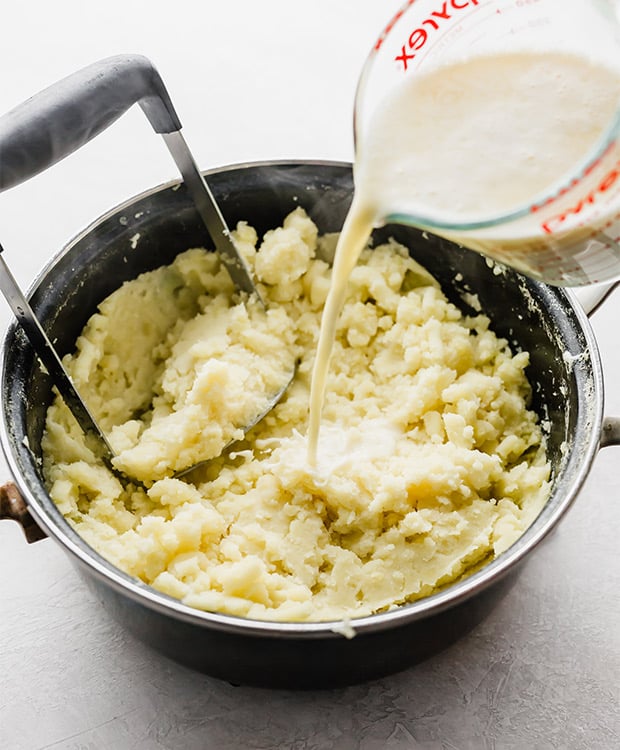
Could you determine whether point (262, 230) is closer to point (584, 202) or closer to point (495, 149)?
point (495, 149)

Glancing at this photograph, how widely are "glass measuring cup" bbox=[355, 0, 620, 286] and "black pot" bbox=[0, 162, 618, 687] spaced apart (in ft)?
1.09

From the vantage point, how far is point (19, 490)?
53.9 inches

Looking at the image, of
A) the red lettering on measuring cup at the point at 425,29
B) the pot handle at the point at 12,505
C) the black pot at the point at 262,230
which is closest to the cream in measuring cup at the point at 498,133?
the red lettering on measuring cup at the point at 425,29

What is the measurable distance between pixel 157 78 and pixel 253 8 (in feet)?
4.16

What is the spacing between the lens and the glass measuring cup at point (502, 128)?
1.16m

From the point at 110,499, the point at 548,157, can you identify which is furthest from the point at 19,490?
the point at 548,157

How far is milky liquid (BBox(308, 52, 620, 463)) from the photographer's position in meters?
1.16

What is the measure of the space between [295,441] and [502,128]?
731 millimetres

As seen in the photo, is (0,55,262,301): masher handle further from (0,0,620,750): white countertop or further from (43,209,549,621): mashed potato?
(0,0,620,750): white countertop

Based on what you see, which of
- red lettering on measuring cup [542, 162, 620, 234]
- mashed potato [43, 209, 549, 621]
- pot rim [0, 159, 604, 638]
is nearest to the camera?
red lettering on measuring cup [542, 162, 620, 234]

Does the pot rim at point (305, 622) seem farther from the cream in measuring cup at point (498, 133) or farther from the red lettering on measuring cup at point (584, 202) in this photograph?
the red lettering on measuring cup at point (584, 202)

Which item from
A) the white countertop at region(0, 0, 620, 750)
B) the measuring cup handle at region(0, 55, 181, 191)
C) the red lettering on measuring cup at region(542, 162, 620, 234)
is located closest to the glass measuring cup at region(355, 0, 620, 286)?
the red lettering on measuring cup at region(542, 162, 620, 234)

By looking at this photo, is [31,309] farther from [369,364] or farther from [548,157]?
[548,157]

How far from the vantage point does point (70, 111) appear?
1429 mm
